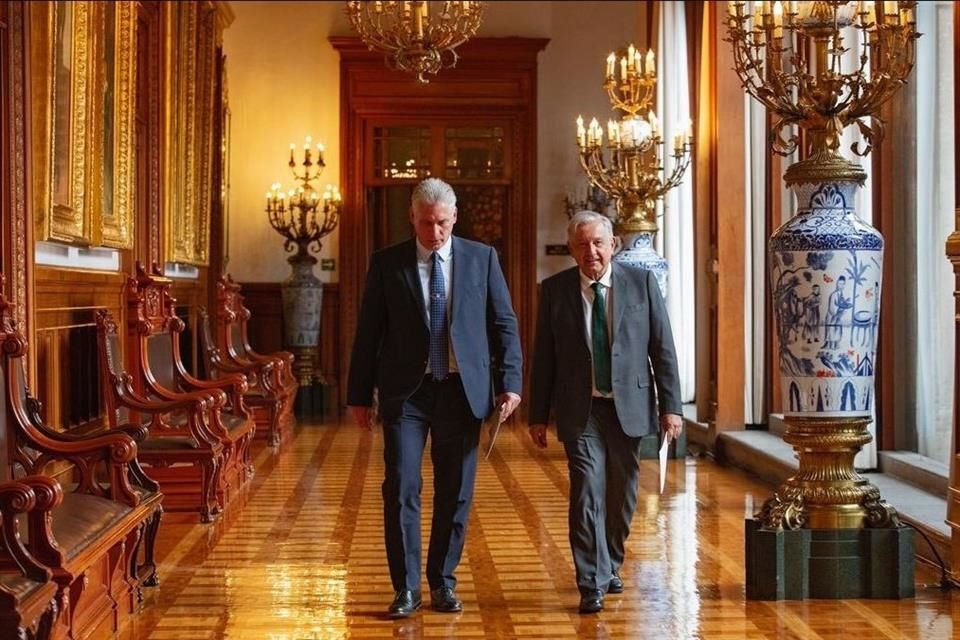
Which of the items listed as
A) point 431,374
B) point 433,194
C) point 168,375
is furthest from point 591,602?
point 168,375

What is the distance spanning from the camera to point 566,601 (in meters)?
5.51

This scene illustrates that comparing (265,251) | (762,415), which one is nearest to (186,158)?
(265,251)

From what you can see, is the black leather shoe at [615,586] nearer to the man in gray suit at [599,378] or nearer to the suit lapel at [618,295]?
the man in gray suit at [599,378]

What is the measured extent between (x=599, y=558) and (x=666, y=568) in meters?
0.88

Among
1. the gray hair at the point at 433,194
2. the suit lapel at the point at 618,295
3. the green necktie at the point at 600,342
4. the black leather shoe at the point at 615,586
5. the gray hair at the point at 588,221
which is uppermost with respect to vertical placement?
the gray hair at the point at 433,194

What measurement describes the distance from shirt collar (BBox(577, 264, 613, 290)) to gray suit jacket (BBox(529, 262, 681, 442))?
0.06 ft

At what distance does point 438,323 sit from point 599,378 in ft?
2.12

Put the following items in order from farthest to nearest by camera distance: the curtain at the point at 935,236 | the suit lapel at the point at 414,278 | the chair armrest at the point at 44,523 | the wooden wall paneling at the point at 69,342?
1. the curtain at the point at 935,236
2. the wooden wall paneling at the point at 69,342
3. the suit lapel at the point at 414,278
4. the chair armrest at the point at 44,523

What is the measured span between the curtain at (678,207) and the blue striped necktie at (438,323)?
26.8 ft

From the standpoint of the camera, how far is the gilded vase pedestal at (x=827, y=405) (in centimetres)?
551

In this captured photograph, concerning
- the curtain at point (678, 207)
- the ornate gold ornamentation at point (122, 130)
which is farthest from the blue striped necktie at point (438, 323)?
the curtain at point (678, 207)

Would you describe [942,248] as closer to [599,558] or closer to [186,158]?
[599,558]

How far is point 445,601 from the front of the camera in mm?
5328

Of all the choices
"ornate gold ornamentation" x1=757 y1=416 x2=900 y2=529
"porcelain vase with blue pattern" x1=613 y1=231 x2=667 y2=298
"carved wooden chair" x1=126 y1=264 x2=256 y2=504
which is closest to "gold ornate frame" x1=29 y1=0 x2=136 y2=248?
"carved wooden chair" x1=126 y1=264 x2=256 y2=504
